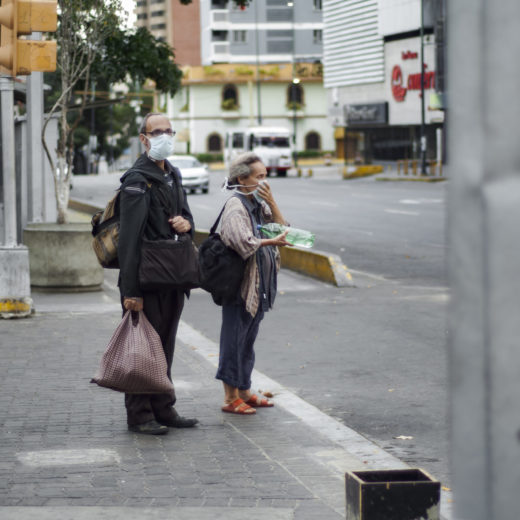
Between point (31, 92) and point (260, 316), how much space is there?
27.2ft

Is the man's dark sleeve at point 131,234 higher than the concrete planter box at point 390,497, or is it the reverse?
the man's dark sleeve at point 131,234

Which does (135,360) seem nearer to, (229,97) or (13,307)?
(13,307)

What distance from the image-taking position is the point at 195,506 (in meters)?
4.73

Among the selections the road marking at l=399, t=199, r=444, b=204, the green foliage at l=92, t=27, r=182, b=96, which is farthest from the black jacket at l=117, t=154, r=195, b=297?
the road marking at l=399, t=199, r=444, b=204

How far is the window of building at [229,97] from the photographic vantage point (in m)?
102

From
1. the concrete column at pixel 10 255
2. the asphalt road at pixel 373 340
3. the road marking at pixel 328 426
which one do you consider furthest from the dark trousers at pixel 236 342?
the concrete column at pixel 10 255

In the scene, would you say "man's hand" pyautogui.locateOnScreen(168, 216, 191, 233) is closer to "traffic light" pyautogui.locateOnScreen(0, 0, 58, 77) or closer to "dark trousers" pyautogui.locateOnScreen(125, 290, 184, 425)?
"dark trousers" pyautogui.locateOnScreen(125, 290, 184, 425)

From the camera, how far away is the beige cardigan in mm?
6578

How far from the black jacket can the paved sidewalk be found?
3.00 feet

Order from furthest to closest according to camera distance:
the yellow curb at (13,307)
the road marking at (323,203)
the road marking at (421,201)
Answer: the road marking at (421,201) → the road marking at (323,203) → the yellow curb at (13,307)

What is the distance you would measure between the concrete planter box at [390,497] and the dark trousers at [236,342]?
2.71m

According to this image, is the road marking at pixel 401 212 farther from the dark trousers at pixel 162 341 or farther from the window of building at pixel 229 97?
the window of building at pixel 229 97

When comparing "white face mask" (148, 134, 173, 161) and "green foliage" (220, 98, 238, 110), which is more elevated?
"green foliage" (220, 98, 238, 110)

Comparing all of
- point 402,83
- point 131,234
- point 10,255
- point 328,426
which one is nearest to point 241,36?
point 402,83
